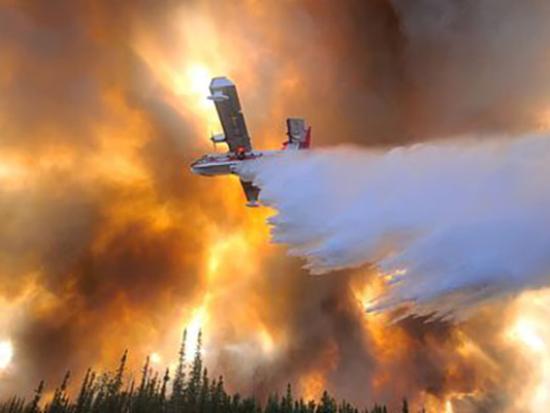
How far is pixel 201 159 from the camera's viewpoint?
43500mm

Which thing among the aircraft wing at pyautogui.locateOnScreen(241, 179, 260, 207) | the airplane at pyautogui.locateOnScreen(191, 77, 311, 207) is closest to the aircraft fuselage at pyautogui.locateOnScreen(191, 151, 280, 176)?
the airplane at pyautogui.locateOnScreen(191, 77, 311, 207)

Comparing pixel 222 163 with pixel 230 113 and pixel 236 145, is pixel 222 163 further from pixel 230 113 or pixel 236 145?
pixel 230 113

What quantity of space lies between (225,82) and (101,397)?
16603 cm

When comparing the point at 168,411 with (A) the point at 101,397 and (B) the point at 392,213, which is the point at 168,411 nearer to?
(A) the point at 101,397

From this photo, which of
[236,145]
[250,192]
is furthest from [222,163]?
[250,192]

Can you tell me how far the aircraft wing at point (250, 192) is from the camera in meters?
44.6

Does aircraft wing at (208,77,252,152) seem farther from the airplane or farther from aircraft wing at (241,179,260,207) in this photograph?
aircraft wing at (241,179,260,207)

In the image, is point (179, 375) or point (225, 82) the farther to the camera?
point (179, 375)

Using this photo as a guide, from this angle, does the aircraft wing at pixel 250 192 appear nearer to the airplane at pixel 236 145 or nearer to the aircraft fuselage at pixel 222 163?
the airplane at pixel 236 145

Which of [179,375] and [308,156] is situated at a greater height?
[179,375]

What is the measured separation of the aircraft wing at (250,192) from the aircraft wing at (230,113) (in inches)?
143

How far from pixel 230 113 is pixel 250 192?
910 cm

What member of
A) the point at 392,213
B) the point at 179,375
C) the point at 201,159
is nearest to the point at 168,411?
the point at 179,375

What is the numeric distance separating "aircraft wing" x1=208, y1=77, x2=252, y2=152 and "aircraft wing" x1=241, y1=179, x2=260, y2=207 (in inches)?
143
